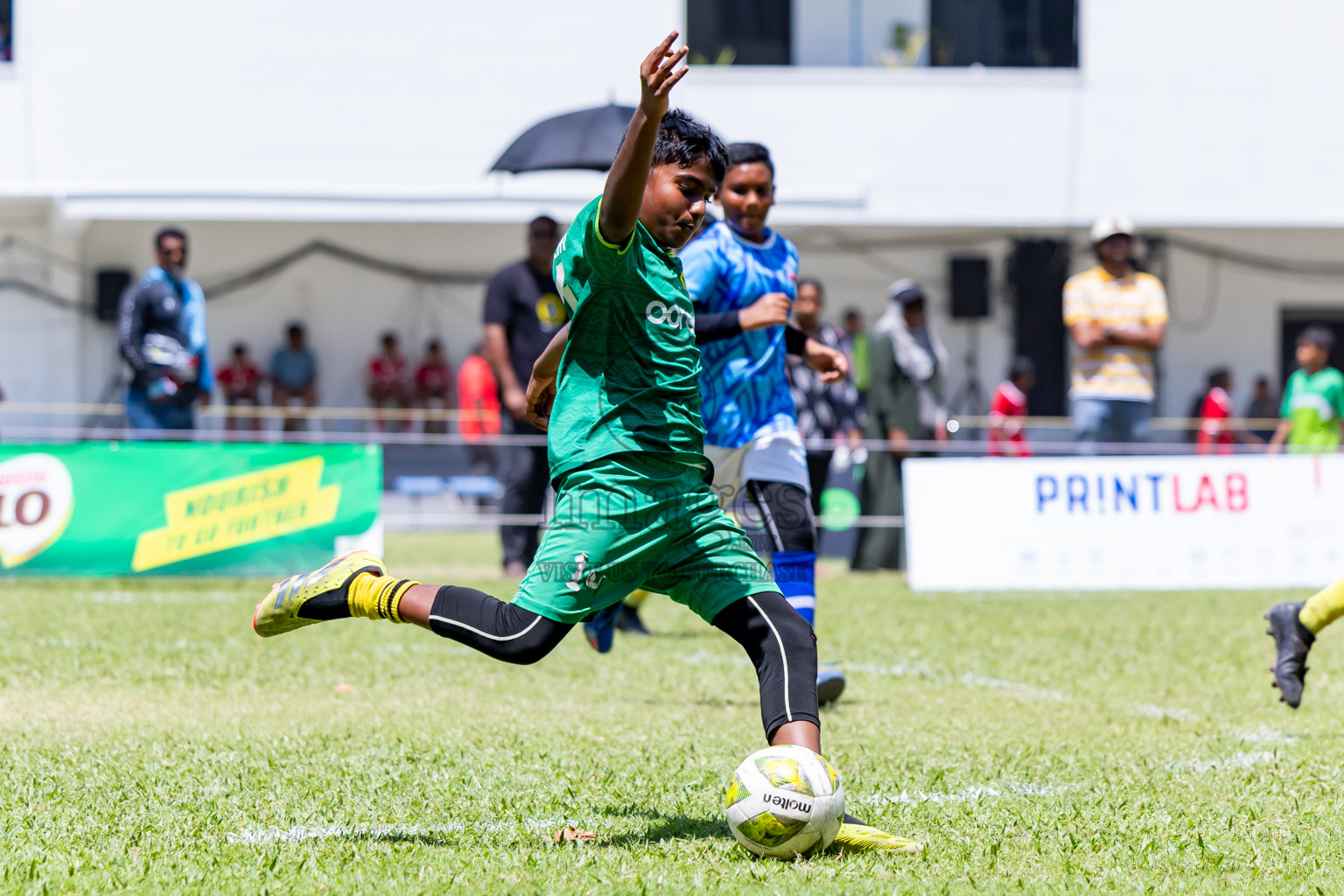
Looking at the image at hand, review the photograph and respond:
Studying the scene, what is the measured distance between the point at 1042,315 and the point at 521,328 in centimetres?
1186

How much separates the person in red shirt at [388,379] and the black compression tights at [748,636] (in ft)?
54.5

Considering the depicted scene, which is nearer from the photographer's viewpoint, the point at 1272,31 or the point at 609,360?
the point at 609,360

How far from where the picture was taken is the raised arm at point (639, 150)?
3.52 meters

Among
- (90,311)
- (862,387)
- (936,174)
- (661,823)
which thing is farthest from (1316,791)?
(90,311)

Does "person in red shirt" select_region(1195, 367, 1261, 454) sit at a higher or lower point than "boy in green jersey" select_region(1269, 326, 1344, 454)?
lower

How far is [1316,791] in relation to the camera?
4473 mm

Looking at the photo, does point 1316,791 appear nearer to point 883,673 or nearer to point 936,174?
point 883,673

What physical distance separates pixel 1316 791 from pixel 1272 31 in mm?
16654

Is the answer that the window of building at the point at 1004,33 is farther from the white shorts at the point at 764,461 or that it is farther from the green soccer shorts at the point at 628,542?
the green soccer shorts at the point at 628,542

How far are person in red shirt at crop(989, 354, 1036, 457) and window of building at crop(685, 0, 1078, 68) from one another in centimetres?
419

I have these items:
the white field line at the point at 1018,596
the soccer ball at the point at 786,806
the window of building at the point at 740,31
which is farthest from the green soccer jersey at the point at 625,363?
the window of building at the point at 740,31

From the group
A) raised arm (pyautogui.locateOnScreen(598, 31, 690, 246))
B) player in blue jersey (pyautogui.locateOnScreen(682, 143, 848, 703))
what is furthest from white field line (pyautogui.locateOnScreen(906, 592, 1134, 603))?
raised arm (pyautogui.locateOnScreen(598, 31, 690, 246))

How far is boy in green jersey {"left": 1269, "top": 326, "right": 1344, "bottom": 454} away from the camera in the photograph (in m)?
13.1

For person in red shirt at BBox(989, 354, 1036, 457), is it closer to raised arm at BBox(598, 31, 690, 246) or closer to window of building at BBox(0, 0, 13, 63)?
raised arm at BBox(598, 31, 690, 246)
